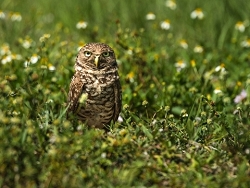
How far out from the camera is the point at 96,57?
5.47m

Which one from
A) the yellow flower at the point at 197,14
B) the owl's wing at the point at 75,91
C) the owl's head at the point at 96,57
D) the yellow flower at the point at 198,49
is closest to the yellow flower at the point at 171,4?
the yellow flower at the point at 197,14

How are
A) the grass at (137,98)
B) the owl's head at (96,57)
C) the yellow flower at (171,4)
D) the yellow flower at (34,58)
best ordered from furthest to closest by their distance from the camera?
the yellow flower at (171,4) → the yellow flower at (34,58) → the owl's head at (96,57) → the grass at (137,98)

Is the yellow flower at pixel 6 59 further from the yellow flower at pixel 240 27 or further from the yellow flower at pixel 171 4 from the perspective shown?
the yellow flower at pixel 240 27

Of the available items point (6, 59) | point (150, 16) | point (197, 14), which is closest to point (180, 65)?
point (150, 16)

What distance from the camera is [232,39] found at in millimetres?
8070

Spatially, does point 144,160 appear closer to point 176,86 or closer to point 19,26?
point 176,86

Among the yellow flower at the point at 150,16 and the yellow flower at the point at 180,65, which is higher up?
the yellow flower at the point at 150,16

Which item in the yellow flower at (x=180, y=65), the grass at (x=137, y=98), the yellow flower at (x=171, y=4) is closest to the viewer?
the grass at (x=137, y=98)

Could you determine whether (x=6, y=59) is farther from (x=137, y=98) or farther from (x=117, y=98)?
(x=117, y=98)

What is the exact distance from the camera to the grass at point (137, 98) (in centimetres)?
444

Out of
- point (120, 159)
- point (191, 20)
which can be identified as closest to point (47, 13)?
point (191, 20)

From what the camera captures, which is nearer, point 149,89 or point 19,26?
point 149,89

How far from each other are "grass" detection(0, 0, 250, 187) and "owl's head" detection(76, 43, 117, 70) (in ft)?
1.19

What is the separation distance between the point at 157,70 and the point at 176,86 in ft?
1.88
